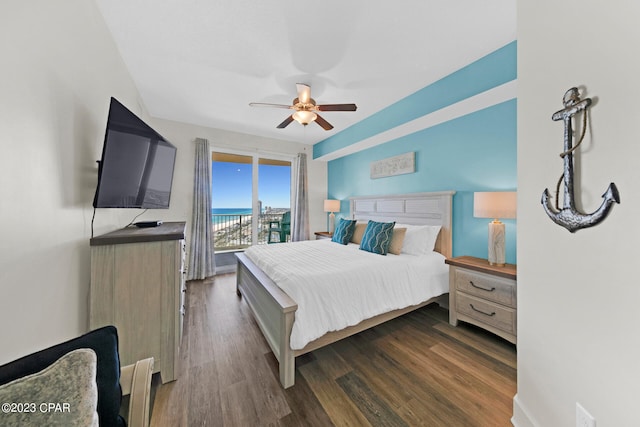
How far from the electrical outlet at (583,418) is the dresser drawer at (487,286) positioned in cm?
117

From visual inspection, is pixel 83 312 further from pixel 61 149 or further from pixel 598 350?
pixel 598 350

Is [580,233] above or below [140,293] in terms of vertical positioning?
above

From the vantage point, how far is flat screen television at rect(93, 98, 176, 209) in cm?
142

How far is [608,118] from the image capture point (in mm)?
847

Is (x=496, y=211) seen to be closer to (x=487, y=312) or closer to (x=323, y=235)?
(x=487, y=312)

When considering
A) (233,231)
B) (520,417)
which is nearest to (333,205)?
(233,231)

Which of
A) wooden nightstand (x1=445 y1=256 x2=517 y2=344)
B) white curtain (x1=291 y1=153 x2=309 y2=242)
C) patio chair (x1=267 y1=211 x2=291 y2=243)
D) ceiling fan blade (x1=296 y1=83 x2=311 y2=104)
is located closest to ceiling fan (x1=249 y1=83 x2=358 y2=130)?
ceiling fan blade (x1=296 y1=83 x2=311 y2=104)

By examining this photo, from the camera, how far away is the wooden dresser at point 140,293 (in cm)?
146

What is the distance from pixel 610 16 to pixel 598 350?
4.14 ft

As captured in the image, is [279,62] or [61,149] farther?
[279,62]

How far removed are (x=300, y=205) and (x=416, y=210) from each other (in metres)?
2.54

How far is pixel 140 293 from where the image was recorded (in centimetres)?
154

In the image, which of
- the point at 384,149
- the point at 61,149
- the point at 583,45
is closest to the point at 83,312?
the point at 61,149

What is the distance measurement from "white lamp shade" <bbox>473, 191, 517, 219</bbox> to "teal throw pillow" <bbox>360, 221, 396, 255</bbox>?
37.5 inches
